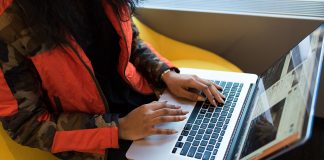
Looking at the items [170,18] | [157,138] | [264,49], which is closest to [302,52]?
[157,138]

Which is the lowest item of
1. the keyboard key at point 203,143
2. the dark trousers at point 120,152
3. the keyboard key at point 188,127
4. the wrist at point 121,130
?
the dark trousers at point 120,152

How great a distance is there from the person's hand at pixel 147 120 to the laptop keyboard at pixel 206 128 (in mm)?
51

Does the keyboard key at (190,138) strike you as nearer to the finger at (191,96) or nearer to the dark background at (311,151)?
the finger at (191,96)

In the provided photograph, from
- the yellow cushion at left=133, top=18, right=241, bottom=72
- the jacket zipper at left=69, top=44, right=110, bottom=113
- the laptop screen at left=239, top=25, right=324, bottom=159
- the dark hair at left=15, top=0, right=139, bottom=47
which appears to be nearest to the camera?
the laptop screen at left=239, top=25, right=324, bottom=159

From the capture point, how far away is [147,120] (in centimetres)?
102

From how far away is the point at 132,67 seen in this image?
1282mm

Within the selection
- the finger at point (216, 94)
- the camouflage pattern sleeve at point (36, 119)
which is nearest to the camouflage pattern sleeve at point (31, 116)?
the camouflage pattern sleeve at point (36, 119)

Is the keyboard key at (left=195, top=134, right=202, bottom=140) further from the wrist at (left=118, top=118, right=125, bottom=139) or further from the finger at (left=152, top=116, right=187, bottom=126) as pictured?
the wrist at (left=118, top=118, right=125, bottom=139)

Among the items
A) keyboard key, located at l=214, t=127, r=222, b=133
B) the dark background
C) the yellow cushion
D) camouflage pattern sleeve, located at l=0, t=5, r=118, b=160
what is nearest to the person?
camouflage pattern sleeve, located at l=0, t=5, r=118, b=160

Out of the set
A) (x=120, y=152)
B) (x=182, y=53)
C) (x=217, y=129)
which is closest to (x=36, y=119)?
(x=120, y=152)

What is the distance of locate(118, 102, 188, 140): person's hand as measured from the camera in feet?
3.35

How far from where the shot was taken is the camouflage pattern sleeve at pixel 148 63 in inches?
50.7

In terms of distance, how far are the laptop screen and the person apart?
0.17 meters

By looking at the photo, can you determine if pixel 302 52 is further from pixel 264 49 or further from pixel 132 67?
pixel 264 49
